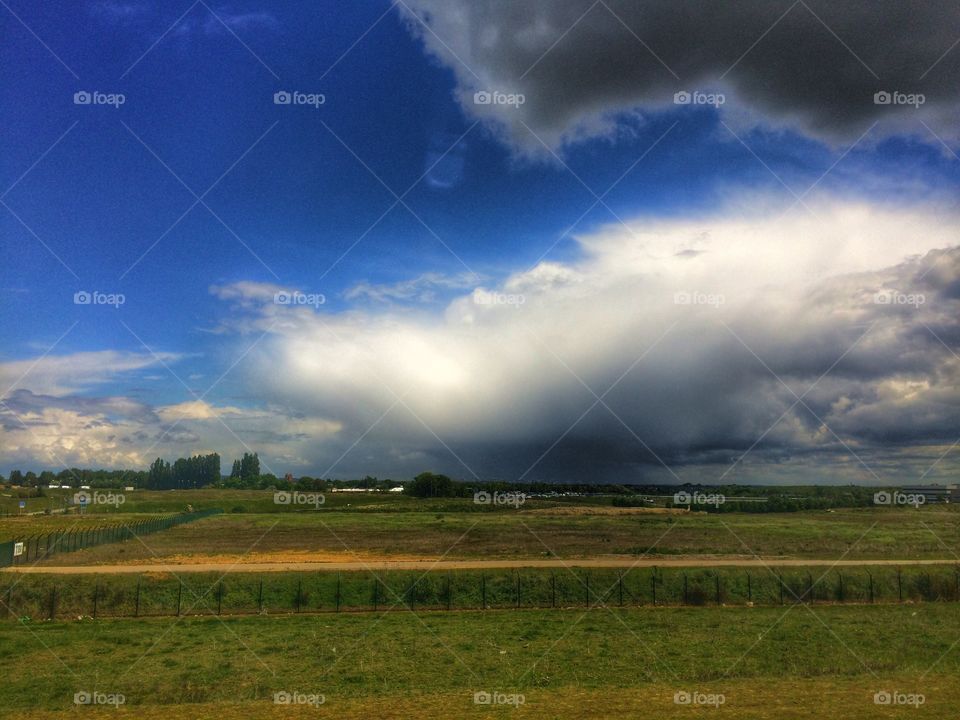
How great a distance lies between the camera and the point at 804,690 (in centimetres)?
2289

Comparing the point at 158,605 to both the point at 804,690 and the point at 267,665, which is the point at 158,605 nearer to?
the point at 267,665

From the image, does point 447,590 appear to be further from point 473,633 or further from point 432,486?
point 432,486

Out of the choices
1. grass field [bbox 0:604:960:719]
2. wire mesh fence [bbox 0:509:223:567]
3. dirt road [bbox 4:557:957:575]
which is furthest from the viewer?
wire mesh fence [bbox 0:509:223:567]

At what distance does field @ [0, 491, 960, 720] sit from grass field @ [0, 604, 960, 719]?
13 centimetres

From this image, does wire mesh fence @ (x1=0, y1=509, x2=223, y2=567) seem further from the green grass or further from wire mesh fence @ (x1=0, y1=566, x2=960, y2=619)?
wire mesh fence @ (x1=0, y1=566, x2=960, y2=619)

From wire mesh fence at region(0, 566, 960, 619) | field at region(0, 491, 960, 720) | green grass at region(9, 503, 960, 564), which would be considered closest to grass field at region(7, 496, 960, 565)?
green grass at region(9, 503, 960, 564)

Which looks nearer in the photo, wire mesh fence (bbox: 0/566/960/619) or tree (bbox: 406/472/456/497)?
wire mesh fence (bbox: 0/566/960/619)

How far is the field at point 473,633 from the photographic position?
22.4 meters

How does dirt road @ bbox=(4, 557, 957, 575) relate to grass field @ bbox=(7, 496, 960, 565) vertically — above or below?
above

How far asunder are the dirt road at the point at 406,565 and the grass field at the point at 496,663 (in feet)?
38.0

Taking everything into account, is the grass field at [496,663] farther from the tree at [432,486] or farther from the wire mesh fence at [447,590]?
the tree at [432,486]

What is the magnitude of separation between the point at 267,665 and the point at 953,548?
3207 inches

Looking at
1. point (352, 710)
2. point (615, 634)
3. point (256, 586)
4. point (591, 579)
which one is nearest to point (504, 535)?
point (591, 579)

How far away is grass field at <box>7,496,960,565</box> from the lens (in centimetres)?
6550
